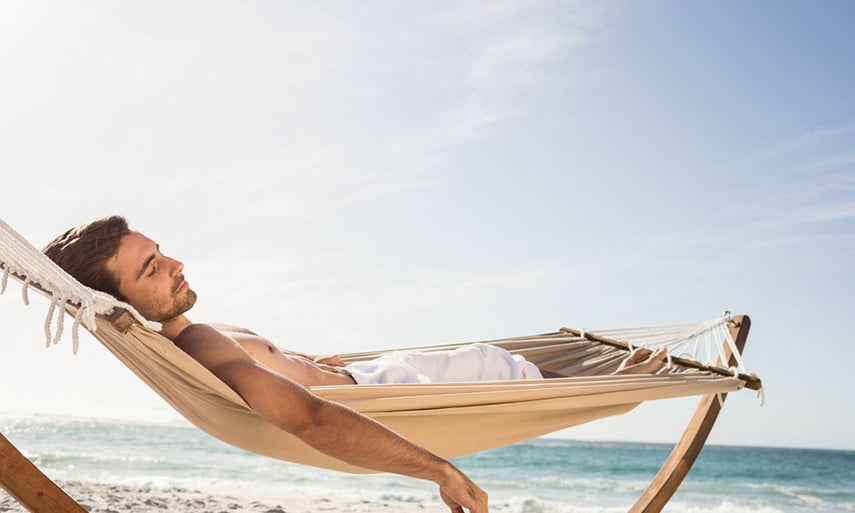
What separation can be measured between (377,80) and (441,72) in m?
1.13

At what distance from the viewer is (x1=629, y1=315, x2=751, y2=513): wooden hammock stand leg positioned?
2.85m

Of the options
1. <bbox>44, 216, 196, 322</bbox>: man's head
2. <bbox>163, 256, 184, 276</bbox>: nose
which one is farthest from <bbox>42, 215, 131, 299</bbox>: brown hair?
<bbox>163, 256, 184, 276</bbox>: nose

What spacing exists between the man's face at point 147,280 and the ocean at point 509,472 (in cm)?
630

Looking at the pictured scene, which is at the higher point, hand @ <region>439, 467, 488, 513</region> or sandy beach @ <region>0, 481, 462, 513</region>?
hand @ <region>439, 467, 488, 513</region>

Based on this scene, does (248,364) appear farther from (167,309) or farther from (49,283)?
(49,283)

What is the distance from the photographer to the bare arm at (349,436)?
138 centimetres

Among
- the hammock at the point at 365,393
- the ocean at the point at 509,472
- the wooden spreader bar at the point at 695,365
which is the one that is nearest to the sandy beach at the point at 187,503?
the ocean at the point at 509,472

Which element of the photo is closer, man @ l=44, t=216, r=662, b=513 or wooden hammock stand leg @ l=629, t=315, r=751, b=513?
man @ l=44, t=216, r=662, b=513

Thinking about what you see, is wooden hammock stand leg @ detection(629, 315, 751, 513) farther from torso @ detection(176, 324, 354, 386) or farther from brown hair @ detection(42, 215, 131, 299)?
brown hair @ detection(42, 215, 131, 299)

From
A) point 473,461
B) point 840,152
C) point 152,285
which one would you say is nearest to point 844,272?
point 840,152

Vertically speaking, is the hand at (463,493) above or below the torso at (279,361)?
below

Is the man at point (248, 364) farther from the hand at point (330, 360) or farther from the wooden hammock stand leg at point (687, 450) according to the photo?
the wooden hammock stand leg at point (687, 450)

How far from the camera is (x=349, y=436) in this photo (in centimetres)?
142

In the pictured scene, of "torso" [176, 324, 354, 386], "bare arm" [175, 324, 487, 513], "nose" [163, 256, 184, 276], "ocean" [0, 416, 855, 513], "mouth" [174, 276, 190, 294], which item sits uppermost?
"nose" [163, 256, 184, 276]
